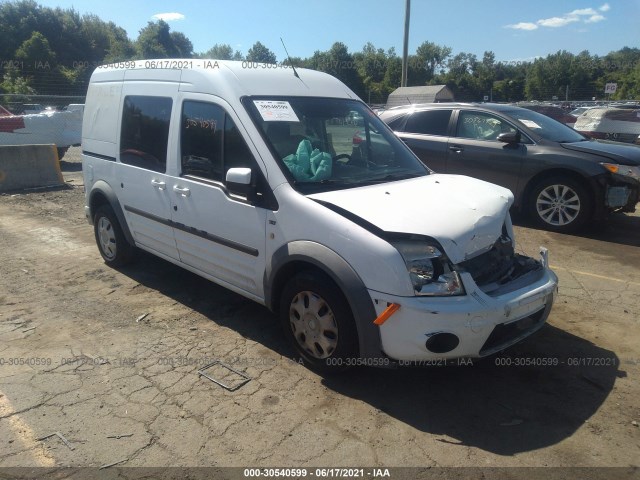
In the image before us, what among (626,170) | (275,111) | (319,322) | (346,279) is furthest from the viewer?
(626,170)

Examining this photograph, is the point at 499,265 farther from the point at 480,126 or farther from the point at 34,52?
the point at 34,52

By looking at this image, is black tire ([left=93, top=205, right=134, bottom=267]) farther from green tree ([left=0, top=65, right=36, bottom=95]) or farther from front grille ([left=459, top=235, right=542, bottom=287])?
green tree ([left=0, top=65, right=36, bottom=95])

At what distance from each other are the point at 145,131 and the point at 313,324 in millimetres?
2631

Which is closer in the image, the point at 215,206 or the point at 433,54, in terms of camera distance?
the point at 215,206

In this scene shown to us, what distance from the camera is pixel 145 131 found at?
4.64m

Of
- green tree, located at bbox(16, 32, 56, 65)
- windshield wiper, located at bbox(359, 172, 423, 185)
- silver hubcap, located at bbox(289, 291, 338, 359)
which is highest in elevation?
green tree, located at bbox(16, 32, 56, 65)

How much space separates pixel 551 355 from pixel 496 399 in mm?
807

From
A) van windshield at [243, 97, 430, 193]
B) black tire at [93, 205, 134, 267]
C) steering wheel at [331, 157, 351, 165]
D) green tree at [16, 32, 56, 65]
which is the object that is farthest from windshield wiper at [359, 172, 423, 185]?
green tree at [16, 32, 56, 65]

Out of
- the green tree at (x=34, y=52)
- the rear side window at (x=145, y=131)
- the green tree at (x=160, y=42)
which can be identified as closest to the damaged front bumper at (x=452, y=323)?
the rear side window at (x=145, y=131)

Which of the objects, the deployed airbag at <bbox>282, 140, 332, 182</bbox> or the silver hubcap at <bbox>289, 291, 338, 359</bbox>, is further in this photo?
the deployed airbag at <bbox>282, 140, 332, 182</bbox>

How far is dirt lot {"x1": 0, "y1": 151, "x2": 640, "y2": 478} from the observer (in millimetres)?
2695

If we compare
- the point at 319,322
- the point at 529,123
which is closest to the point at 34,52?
the point at 529,123

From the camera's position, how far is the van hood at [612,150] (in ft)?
21.7

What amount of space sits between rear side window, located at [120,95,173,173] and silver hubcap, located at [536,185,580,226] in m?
5.35
